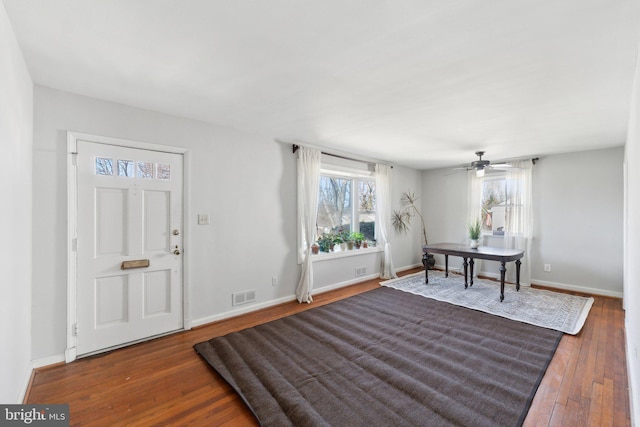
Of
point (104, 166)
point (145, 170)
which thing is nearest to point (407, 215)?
point (145, 170)

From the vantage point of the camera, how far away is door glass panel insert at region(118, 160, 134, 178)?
9.08 feet

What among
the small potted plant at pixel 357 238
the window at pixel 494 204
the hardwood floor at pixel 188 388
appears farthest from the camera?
the window at pixel 494 204

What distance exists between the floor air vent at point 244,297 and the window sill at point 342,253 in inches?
42.5

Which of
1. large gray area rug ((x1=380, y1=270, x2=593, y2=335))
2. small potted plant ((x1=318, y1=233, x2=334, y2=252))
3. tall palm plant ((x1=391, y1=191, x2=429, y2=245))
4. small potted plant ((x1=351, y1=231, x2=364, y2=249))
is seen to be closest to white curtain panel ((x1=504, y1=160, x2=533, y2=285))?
large gray area rug ((x1=380, y1=270, x2=593, y2=335))

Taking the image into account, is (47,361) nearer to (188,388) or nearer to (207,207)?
(188,388)

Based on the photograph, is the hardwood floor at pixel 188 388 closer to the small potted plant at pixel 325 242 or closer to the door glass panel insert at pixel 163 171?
the door glass panel insert at pixel 163 171

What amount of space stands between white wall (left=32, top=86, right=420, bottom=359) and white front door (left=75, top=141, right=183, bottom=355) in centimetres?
14

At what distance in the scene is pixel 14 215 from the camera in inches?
68.7

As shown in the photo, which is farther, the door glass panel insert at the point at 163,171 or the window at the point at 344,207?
the window at the point at 344,207

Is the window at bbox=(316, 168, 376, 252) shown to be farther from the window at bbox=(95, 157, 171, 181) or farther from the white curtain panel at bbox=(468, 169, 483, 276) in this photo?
the window at bbox=(95, 157, 171, 181)

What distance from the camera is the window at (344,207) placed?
485 cm

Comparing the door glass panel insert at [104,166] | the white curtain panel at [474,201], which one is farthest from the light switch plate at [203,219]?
the white curtain panel at [474,201]

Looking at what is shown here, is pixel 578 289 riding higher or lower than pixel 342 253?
lower

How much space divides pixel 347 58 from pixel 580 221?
16.5 feet
